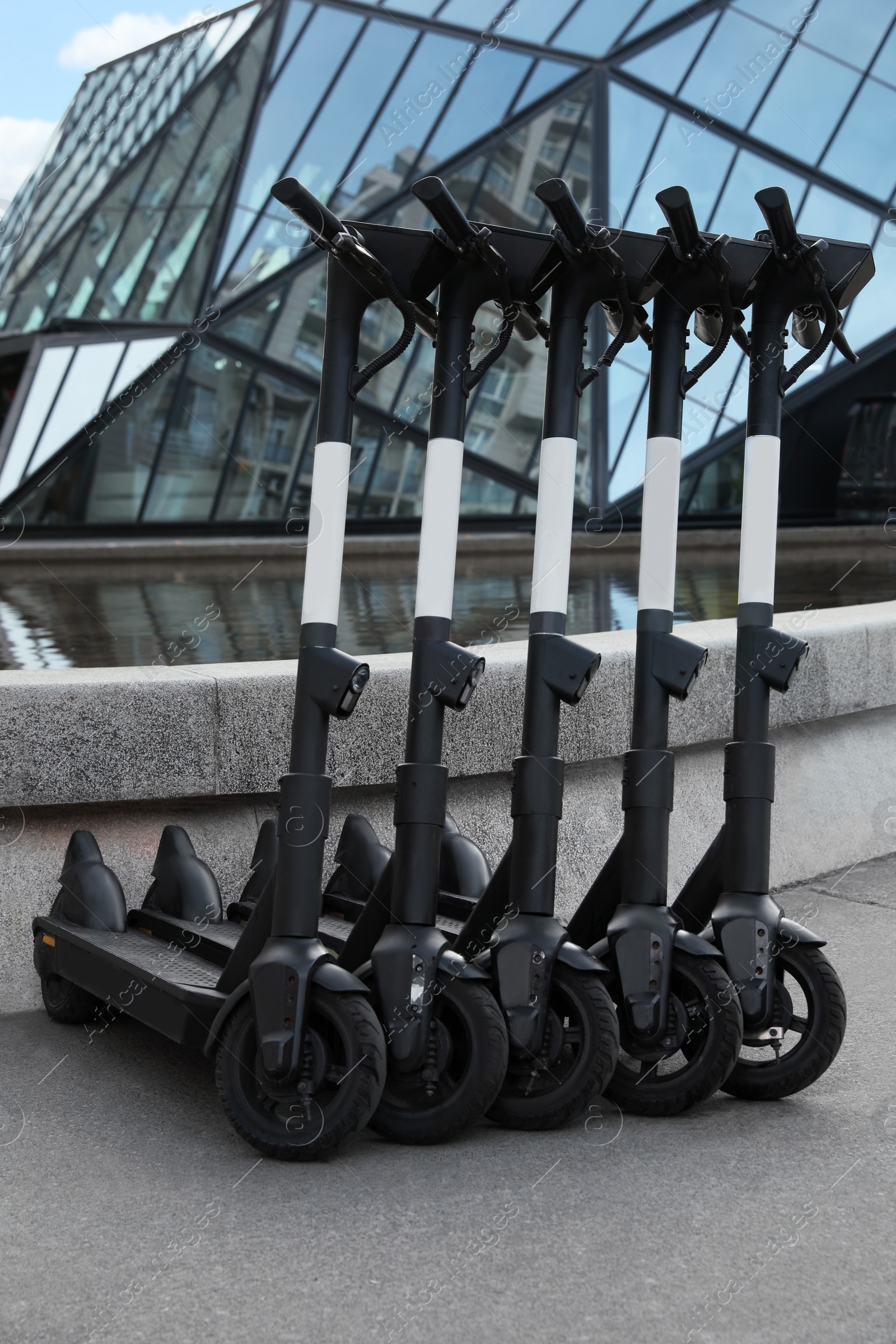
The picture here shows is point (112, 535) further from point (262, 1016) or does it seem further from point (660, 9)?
point (262, 1016)

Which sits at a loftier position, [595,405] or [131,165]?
[131,165]

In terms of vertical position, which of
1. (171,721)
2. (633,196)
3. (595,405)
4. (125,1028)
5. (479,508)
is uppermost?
(633,196)

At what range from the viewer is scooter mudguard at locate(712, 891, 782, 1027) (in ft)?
8.65

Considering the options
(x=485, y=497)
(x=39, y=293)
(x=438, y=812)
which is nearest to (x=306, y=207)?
(x=438, y=812)

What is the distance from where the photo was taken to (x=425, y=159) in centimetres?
2130

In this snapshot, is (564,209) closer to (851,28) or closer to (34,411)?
(34,411)

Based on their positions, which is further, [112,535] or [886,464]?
[886,464]

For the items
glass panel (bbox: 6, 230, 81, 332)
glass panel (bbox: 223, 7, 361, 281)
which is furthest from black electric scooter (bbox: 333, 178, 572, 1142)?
glass panel (bbox: 6, 230, 81, 332)

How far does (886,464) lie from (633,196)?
6267 mm

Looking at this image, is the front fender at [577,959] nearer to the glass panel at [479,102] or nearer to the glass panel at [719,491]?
the glass panel at [719,491]

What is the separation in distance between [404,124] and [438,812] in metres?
21.4

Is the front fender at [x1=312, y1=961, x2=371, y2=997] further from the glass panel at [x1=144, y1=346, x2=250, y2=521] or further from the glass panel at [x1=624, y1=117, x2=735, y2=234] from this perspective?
the glass panel at [x1=624, y1=117, x2=735, y2=234]

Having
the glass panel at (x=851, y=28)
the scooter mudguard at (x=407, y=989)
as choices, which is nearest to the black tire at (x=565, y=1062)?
the scooter mudguard at (x=407, y=989)

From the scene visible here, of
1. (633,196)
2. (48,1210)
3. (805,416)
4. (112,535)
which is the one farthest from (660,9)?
(48,1210)
